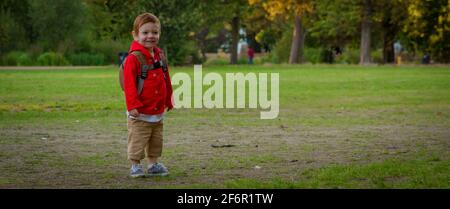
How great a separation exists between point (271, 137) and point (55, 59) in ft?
141

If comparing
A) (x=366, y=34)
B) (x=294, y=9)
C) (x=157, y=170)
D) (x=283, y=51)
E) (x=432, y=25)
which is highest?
(x=294, y=9)

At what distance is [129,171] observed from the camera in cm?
1038

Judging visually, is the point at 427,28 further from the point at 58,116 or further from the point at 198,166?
the point at 198,166

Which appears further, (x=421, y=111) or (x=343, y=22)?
(x=343, y=22)

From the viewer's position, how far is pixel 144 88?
32.3 ft

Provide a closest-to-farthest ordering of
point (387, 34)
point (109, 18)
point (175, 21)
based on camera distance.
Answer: point (175, 21) → point (109, 18) → point (387, 34)

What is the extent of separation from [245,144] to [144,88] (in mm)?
3771

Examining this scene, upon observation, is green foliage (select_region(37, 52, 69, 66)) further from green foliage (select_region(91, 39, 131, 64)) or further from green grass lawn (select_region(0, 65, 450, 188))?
green grass lawn (select_region(0, 65, 450, 188))

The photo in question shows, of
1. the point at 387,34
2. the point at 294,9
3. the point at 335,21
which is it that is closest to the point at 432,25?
the point at 335,21

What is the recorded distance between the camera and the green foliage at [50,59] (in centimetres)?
5544

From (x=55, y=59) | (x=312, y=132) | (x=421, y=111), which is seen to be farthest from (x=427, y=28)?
(x=312, y=132)

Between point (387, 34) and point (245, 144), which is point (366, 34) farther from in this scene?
point (245, 144)

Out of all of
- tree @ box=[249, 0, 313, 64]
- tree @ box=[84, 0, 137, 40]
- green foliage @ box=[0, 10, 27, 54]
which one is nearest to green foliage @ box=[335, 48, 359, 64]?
tree @ box=[249, 0, 313, 64]

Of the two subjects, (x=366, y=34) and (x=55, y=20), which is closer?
(x=55, y=20)
